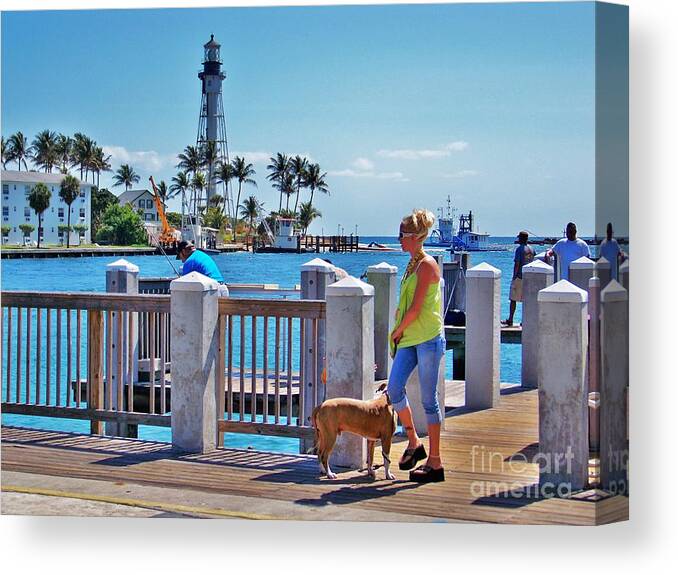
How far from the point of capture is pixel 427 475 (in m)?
6.27

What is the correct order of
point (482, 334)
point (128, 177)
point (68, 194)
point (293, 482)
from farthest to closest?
point (128, 177), point (68, 194), point (482, 334), point (293, 482)

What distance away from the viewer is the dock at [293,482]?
5.80 meters

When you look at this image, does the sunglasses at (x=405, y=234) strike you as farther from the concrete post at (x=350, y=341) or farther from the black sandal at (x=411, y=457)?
the black sandal at (x=411, y=457)

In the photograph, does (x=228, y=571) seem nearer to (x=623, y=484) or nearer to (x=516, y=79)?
(x=623, y=484)

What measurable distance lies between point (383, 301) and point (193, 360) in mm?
3146

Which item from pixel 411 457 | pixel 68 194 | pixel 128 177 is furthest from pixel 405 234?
pixel 128 177

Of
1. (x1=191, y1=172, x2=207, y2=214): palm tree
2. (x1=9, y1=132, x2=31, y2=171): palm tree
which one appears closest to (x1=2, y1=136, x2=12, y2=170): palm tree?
(x1=9, y1=132, x2=31, y2=171): palm tree

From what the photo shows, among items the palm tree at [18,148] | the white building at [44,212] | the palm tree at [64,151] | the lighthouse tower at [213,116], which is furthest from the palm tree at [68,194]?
the lighthouse tower at [213,116]

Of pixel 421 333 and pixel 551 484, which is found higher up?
pixel 421 333

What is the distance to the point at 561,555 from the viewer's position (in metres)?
5.61

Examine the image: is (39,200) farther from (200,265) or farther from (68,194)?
(200,265)

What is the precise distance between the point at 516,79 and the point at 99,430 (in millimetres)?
4449

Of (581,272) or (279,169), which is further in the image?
(279,169)

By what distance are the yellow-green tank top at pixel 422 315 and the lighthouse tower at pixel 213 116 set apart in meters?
2.40
